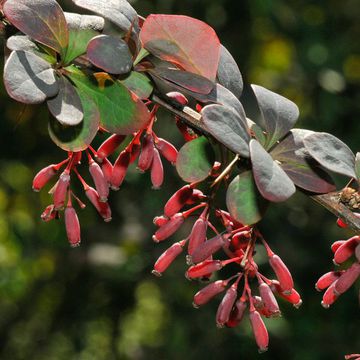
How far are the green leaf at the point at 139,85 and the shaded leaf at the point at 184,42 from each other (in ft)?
A: 0.12

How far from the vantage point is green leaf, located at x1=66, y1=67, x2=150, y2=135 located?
3.32 ft

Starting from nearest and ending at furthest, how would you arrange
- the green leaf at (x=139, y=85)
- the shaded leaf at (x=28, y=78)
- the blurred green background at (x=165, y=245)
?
1. the shaded leaf at (x=28, y=78)
2. the green leaf at (x=139, y=85)
3. the blurred green background at (x=165, y=245)

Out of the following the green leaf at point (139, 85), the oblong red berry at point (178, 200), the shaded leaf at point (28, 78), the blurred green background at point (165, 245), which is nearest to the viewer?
the shaded leaf at point (28, 78)

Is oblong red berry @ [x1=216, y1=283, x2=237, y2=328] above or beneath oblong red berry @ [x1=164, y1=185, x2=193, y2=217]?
beneath

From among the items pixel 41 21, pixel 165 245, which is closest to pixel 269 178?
pixel 41 21

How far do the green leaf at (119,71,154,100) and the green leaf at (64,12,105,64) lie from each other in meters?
0.06

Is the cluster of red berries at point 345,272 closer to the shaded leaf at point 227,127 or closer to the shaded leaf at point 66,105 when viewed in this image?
the shaded leaf at point 227,127

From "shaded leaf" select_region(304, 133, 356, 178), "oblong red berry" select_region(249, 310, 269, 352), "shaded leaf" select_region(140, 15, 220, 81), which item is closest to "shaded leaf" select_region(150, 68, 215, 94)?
"shaded leaf" select_region(140, 15, 220, 81)

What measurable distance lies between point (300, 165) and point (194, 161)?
127mm

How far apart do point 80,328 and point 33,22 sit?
118 inches

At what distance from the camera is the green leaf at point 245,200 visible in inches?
39.3

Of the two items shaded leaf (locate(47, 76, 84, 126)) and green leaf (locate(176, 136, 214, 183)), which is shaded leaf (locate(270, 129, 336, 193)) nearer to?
green leaf (locate(176, 136, 214, 183))

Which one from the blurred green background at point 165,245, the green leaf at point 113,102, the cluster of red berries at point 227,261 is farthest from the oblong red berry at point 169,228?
the blurred green background at point 165,245

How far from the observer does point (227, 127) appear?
0.97 meters
